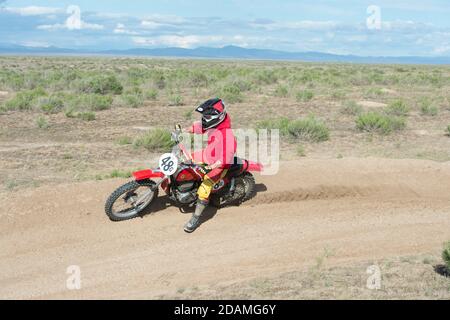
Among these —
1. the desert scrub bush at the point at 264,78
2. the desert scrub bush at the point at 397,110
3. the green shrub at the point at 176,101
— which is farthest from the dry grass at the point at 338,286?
the desert scrub bush at the point at 264,78

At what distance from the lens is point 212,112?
25.5ft

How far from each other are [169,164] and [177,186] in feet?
1.55

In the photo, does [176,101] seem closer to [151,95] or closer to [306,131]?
[151,95]

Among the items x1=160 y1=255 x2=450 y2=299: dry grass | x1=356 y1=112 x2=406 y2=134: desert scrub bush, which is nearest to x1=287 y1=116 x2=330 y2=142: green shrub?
x1=356 y1=112 x2=406 y2=134: desert scrub bush

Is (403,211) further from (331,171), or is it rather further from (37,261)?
(37,261)

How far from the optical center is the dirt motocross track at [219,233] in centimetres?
652

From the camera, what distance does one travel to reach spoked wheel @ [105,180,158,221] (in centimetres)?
813

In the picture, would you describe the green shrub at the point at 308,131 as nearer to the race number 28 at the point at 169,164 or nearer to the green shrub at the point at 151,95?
the race number 28 at the point at 169,164

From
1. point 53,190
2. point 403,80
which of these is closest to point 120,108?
point 53,190

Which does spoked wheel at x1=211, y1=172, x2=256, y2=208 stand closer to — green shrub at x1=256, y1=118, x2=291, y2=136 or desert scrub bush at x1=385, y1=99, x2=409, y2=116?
green shrub at x1=256, y1=118, x2=291, y2=136

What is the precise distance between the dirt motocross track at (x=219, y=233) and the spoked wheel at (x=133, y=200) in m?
0.16

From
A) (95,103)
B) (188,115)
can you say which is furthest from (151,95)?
(188,115)

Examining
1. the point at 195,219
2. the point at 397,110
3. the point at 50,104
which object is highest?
the point at 50,104

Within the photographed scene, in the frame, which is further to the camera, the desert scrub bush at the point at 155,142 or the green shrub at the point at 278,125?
the green shrub at the point at 278,125
